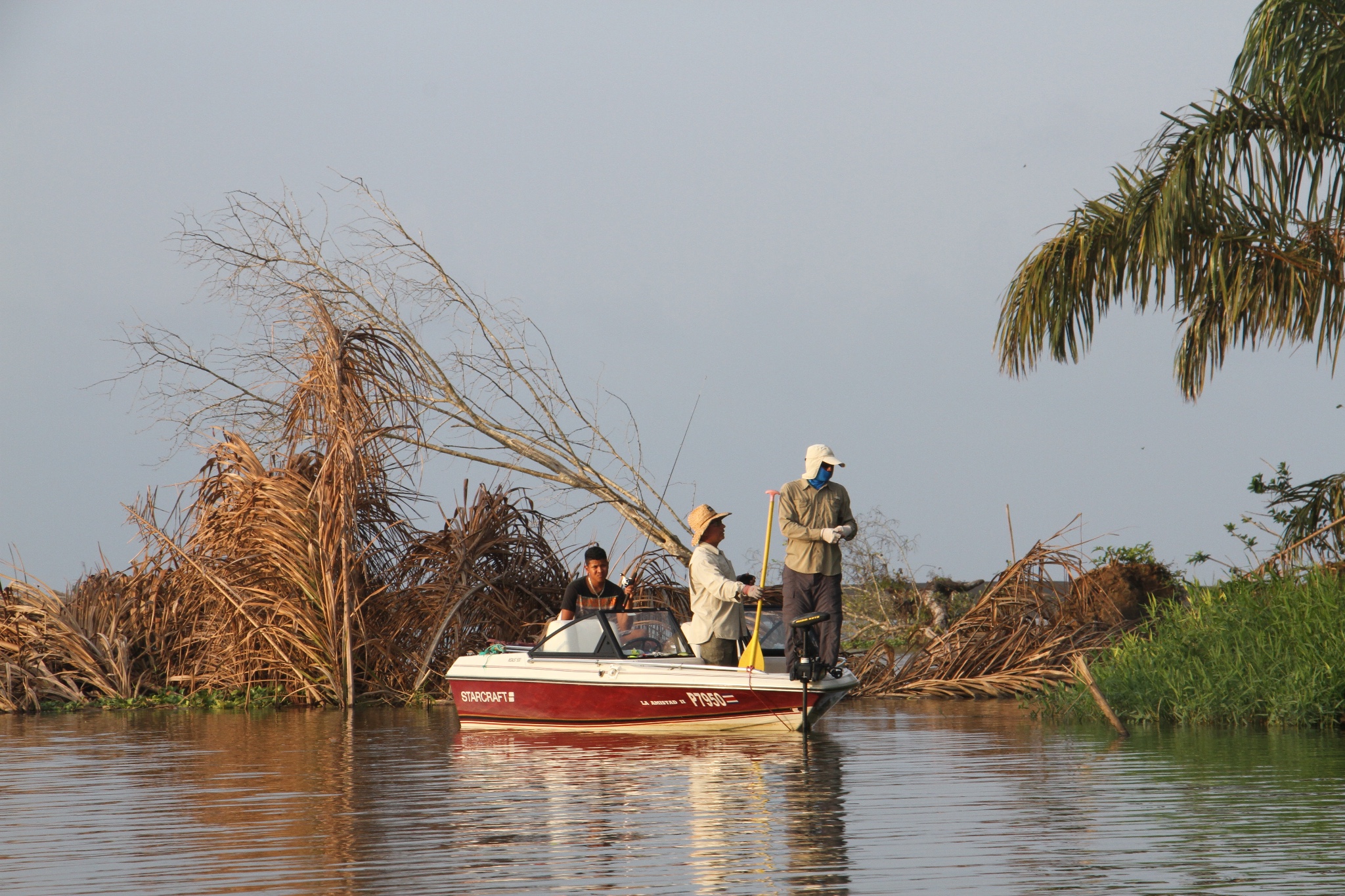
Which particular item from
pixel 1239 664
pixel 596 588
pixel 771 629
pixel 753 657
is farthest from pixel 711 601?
pixel 1239 664

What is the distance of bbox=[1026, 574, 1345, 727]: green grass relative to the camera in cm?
1127

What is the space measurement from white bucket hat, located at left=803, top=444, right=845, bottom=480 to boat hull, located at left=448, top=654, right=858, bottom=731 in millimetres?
1790

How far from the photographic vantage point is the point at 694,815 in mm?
7211

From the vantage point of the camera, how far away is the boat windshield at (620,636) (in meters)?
12.4

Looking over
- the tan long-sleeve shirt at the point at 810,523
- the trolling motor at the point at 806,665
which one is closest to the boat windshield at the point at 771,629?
the tan long-sleeve shirt at the point at 810,523

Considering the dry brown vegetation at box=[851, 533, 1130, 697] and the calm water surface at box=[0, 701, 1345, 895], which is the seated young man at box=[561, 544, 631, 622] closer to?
the calm water surface at box=[0, 701, 1345, 895]

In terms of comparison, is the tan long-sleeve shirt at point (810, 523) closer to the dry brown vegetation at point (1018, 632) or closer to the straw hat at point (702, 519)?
the straw hat at point (702, 519)

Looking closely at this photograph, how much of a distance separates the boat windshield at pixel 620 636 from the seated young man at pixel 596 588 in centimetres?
71

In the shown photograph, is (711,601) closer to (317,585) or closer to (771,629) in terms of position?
(771,629)

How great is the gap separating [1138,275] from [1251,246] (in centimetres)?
110

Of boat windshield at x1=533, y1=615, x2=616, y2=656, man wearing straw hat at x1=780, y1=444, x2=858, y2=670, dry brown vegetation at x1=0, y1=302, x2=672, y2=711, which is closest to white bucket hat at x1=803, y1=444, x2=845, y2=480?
man wearing straw hat at x1=780, y1=444, x2=858, y2=670

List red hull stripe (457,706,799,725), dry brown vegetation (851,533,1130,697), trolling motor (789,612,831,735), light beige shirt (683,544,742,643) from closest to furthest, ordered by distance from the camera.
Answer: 1. trolling motor (789,612,831,735)
2. red hull stripe (457,706,799,725)
3. light beige shirt (683,544,742,643)
4. dry brown vegetation (851,533,1130,697)

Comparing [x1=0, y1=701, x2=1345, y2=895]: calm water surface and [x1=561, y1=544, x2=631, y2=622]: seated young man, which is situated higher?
[x1=561, y1=544, x2=631, y2=622]: seated young man

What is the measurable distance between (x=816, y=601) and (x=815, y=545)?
0.49 meters
